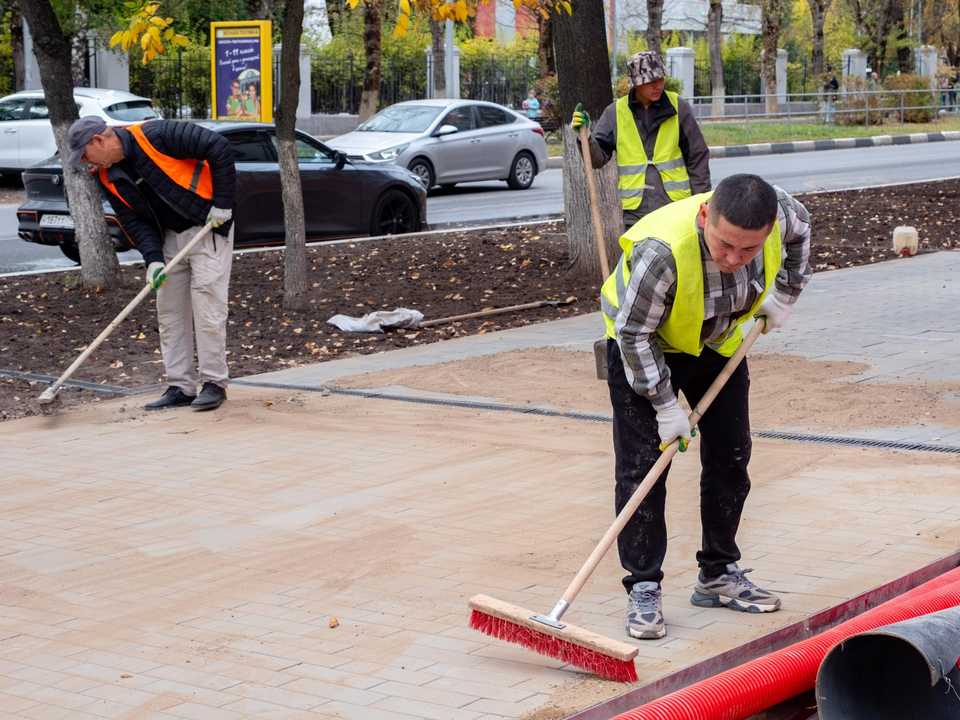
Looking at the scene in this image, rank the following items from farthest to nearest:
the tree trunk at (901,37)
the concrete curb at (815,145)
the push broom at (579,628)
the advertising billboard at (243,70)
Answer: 1. the tree trunk at (901,37)
2. the concrete curb at (815,145)
3. the advertising billboard at (243,70)
4. the push broom at (579,628)

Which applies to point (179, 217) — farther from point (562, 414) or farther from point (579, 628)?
point (579, 628)

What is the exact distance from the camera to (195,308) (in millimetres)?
7719

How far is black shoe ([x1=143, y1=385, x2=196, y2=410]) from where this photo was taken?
25.4 ft

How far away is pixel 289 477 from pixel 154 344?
3851mm

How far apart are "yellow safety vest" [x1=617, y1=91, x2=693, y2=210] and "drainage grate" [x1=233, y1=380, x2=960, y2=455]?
4.69ft

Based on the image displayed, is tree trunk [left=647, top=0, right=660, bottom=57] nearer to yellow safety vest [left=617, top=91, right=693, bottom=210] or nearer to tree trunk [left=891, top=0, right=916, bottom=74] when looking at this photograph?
tree trunk [left=891, top=0, right=916, bottom=74]

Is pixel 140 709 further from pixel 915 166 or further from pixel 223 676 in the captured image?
pixel 915 166

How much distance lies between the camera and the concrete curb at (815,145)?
30156mm

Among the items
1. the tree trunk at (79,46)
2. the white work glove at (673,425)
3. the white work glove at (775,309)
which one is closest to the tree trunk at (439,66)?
the tree trunk at (79,46)

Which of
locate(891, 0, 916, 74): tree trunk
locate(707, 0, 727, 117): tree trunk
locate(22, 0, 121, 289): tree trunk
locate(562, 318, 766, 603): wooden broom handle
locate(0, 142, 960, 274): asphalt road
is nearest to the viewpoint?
locate(562, 318, 766, 603): wooden broom handle

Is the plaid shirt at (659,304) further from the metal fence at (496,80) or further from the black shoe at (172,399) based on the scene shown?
the metal fence at (496,80)

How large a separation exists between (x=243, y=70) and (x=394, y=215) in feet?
14.0

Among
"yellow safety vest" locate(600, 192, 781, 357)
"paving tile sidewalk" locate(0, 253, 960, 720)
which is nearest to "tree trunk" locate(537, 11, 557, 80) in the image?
"paving tile sidewalk" locate(0, 253, 960, 720)

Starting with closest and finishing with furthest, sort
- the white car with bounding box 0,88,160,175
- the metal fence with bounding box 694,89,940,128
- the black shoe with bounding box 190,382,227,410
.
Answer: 1. the black shoe with bounding box 190,382,227,410
2. the white car with bounding box 0,88,160,175
3. the metal fence with bounding box 694,89,940,128
